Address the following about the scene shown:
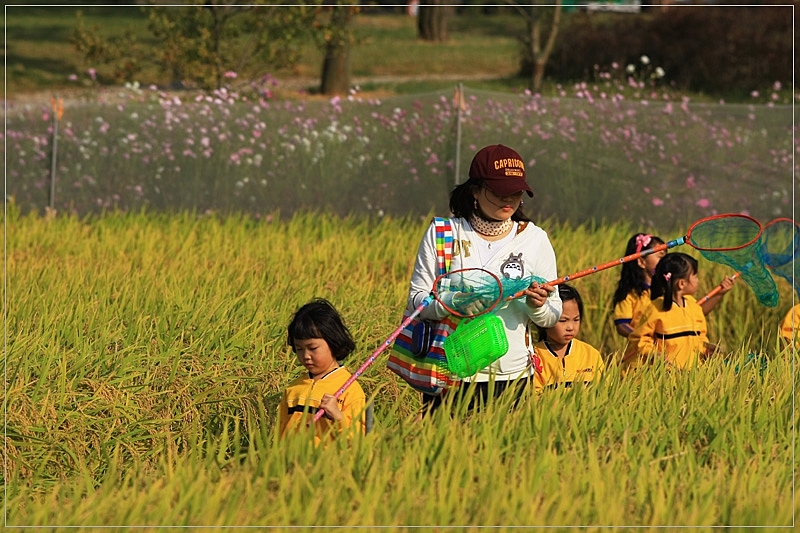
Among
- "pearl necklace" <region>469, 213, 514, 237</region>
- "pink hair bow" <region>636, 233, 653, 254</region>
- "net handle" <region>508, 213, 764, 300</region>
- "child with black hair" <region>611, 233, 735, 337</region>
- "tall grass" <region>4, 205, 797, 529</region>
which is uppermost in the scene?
"pearl necklace" <region>469, 213, 514, 237</region>

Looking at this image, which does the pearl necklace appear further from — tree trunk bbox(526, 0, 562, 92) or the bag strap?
tree trunk bbox(526, 0, 562, 92)

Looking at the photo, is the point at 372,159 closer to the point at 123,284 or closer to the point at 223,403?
the point at 123,284

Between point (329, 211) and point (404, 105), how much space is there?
3.63 feet

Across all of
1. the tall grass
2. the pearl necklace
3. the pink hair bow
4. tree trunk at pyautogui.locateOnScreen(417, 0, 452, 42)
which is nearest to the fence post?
the tall grass

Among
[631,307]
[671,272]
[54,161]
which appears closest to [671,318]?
[671,272]

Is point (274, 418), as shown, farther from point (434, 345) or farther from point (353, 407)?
point (434, 345)

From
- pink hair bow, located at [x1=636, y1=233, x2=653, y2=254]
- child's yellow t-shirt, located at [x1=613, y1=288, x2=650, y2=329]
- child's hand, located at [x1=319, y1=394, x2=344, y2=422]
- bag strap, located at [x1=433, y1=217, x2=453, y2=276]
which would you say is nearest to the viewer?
child's hand, located at [x1=319, y1=394, x2=344, y2=422]

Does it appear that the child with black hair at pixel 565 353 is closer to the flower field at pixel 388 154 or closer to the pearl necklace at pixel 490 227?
the pearl necklace at pixel 490 227

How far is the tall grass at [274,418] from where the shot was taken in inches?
147

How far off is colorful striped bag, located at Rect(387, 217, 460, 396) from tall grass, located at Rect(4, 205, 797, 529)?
0.58 ft

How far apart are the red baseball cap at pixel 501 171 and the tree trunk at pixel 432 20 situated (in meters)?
22.1

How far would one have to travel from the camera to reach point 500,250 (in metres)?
4.44

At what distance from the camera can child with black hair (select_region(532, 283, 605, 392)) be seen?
17.4ft

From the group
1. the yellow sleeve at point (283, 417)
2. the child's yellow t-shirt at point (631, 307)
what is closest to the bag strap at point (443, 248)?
the yellow sleeve at point (283, 417)
